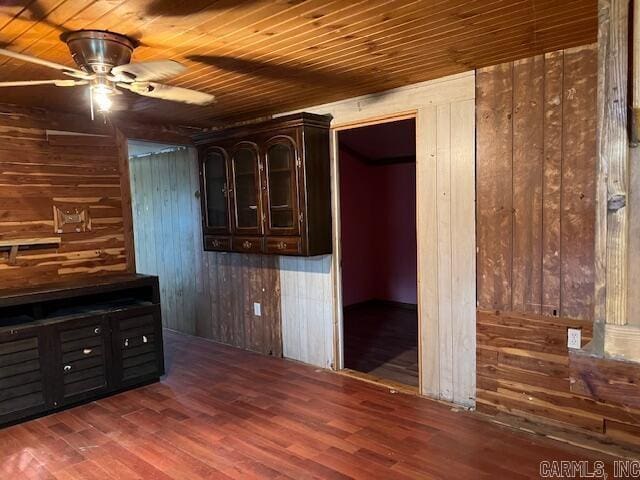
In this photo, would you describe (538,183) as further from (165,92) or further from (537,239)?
(165,92)

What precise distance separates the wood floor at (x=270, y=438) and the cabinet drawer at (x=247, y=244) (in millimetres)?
1092

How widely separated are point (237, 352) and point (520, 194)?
117 inches

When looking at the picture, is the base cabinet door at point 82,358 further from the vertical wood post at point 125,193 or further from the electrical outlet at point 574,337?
the electrical outlet at point 574,337

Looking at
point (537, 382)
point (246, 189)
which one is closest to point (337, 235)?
point (246, 189)

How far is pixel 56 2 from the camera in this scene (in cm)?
169

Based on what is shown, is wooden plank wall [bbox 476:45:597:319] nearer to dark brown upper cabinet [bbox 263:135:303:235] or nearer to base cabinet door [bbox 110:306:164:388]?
dark brown upper cabinet [bbox 263:135:303:235]

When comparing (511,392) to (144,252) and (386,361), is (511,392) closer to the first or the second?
(386,361)

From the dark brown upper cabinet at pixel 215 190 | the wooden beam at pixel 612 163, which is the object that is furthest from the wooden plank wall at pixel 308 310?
the wooden beam at pixel 612 163

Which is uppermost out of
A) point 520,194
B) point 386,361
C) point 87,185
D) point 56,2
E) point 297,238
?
point 56,2

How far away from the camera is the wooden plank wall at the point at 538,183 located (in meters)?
2.44

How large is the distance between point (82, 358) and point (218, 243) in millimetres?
1419

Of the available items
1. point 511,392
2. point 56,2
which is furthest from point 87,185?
point 511,392

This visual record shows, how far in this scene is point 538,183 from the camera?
8.52 ft

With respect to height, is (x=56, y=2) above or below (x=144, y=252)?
above
